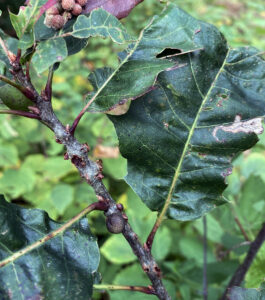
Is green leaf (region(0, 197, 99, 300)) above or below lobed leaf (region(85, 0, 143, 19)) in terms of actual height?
below

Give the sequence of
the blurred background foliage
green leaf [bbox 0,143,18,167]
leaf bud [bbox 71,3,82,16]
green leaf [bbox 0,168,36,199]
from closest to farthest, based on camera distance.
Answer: leaf bud [bbox 71,3,82,16] < the blurred background foliage < green leaf [bbox 0,168,36,199] < green leaf [bbox 0,143,18,167]

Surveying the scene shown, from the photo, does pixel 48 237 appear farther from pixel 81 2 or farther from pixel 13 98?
pixel 81 2

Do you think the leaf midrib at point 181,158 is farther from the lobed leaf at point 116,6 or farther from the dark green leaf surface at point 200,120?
the lobed leaf at point 116,6

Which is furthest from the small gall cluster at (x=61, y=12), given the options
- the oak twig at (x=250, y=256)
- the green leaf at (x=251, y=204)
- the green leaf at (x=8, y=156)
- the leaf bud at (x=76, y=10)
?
Result: the green leaf at (x=8, y=156)

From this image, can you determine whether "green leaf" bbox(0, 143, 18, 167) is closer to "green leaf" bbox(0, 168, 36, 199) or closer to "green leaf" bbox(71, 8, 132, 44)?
"green leaf" bbox(0, 168, 36, 199)

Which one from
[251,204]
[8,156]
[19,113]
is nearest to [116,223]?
[19,113]

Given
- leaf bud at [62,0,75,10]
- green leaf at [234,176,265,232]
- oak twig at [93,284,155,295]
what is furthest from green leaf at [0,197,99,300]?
green leaf at [234,176,265,232]
